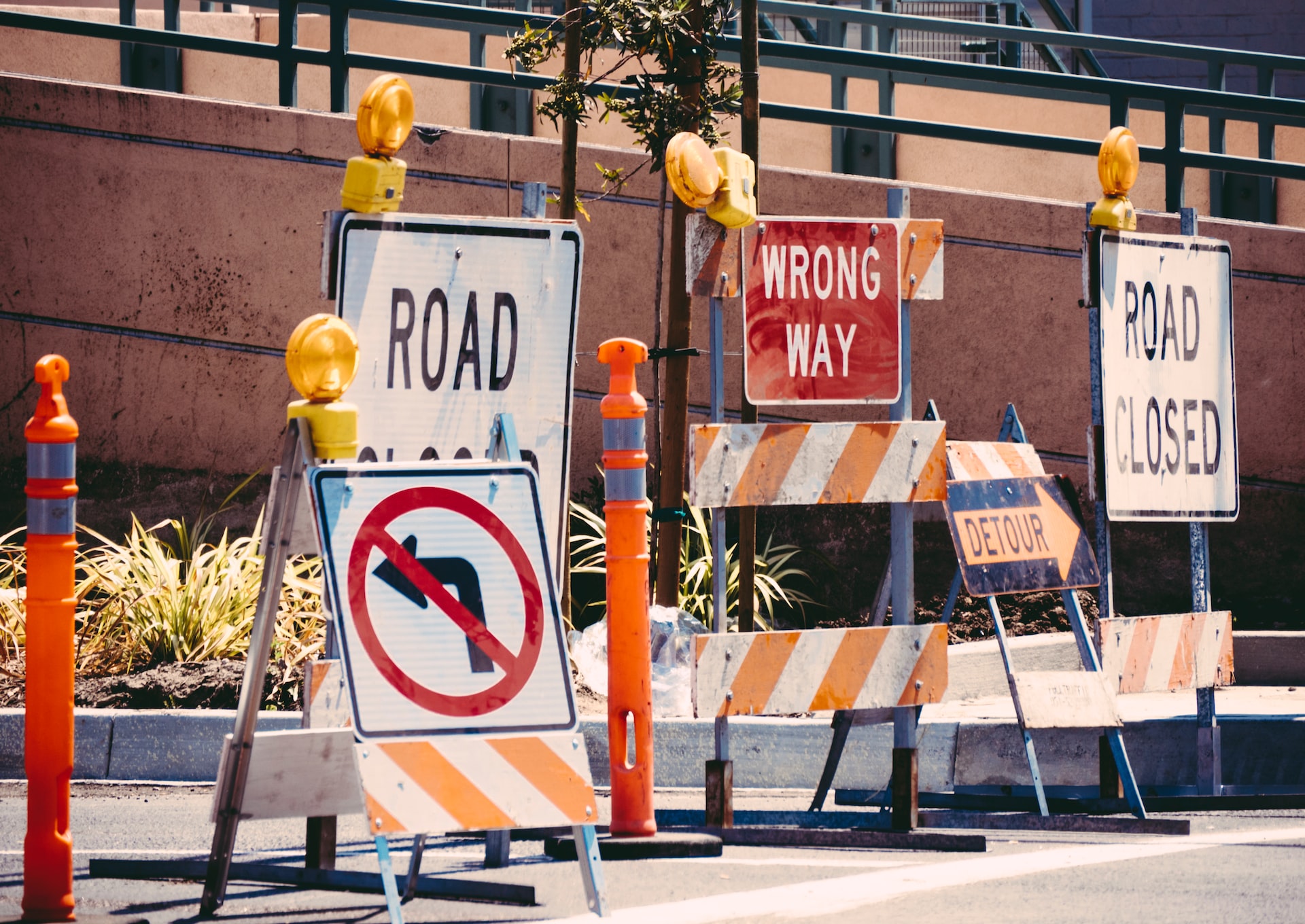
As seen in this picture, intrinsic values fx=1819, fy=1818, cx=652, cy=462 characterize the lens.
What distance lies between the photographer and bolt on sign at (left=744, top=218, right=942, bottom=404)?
675 cm

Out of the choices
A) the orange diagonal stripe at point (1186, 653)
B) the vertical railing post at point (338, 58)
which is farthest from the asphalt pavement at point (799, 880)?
the vertical railing post at point (338, 58)

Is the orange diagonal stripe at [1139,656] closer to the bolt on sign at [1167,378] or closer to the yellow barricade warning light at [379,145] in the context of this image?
the bolt on sign at [1167,378]

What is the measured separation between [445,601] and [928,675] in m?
2.32

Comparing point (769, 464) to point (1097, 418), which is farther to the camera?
point (1097, 418)

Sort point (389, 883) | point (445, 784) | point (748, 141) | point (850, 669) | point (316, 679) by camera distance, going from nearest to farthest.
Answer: point (389, 883)
point (445, 784)
point (316, 679)
point (850, 669)
point (748, 141)

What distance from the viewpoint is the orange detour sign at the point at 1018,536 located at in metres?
7.00

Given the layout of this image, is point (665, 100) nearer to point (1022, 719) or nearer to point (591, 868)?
point (1022, 719)

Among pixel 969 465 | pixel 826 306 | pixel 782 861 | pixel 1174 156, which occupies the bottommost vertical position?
pixel 782 861

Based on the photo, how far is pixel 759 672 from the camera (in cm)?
650

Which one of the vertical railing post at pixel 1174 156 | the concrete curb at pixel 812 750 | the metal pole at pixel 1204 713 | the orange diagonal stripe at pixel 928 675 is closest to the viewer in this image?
the orange diagonal stripe at pixel 928 675

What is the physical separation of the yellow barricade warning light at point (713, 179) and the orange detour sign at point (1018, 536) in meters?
1.36

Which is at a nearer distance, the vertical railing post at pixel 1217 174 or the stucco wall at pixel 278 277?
the stucco wall at pixel 278 277

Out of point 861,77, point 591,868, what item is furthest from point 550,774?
point 861,77

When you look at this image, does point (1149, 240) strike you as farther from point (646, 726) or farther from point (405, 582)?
point (405, 582)
